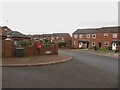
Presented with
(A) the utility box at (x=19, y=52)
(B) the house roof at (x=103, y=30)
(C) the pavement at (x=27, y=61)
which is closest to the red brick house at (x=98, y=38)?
(B) the house roof at (x=103, y=30)

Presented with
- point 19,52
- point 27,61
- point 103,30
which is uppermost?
point 103,30

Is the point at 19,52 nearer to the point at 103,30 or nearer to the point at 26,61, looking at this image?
the point at 26,61

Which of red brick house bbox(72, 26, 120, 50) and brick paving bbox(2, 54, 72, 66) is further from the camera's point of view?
red brick house bbox(72, 26, 120, 50)

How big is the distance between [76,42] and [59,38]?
16.3m

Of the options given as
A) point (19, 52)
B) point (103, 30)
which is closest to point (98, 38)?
point (103, 30)

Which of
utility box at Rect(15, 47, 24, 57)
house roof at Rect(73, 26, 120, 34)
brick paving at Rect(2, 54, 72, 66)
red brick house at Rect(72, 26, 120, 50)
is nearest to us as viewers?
brick paving at Rect(2, 54, 72, 66)

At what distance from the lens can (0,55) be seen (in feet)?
53.7

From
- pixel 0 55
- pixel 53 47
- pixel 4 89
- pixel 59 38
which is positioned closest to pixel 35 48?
pixel 53 47

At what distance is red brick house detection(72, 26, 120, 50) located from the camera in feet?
140

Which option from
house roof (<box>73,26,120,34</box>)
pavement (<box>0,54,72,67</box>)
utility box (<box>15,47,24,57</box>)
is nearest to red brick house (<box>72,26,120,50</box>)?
house roof (<box>73,26,120,34</box>)

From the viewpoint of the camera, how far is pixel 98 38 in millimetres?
45875

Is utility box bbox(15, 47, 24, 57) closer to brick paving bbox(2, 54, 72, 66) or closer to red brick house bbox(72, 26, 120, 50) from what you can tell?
brick paving bbox(2, 54, 72, 66)

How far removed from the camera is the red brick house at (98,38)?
42.6 meters

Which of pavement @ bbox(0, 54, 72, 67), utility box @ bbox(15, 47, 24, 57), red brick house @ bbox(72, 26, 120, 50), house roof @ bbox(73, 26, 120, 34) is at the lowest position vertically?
pavement @ bbox(0, 54, 72, 67)
